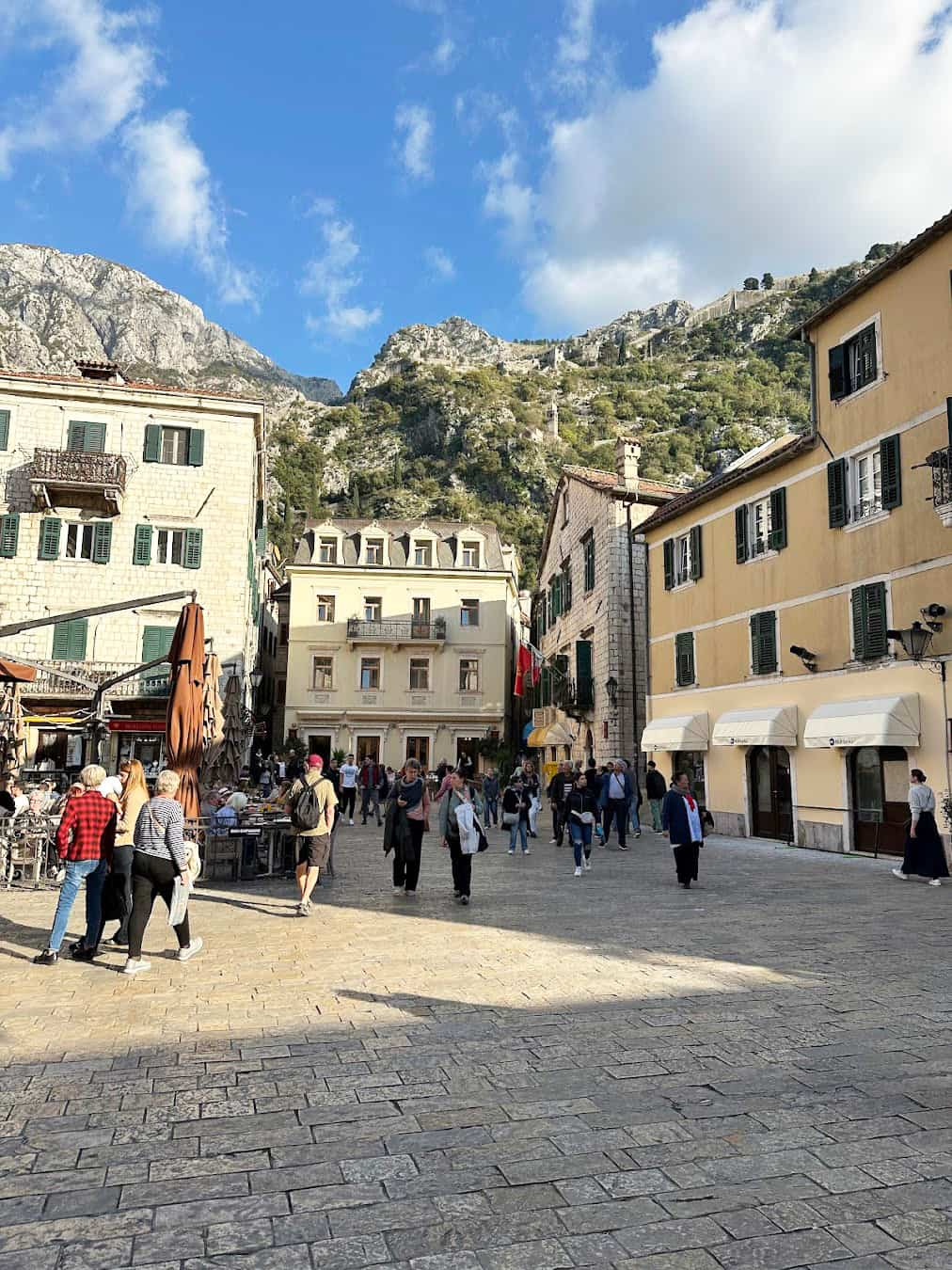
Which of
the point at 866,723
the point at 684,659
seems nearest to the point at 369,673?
the point at 684,659

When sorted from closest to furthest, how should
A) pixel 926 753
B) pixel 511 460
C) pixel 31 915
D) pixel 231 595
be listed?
pixel 31 915, pixel 926 753, pixel 231 595, pixel 511 460

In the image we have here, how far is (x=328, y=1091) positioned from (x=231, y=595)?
87.1 feet

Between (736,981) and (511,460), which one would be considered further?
(511,460)

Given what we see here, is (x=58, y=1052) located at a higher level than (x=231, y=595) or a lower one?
lower

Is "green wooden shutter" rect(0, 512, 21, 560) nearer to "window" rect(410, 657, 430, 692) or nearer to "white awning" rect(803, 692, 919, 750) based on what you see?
"window" rect(410, 657, 430, 692)

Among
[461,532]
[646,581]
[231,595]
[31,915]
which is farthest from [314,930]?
[461,532]

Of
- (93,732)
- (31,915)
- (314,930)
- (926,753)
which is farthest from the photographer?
(93,732)

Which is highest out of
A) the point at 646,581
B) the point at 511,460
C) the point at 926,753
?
the point at 511,460

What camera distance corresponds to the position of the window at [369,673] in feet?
132

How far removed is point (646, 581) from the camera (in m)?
26.1

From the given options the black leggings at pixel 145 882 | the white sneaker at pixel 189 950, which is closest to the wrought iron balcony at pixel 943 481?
the white sneaker at pixel 189 950

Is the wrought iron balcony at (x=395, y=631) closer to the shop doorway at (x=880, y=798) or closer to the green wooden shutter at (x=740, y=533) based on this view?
the green wooden shutter at (x=740, y=533)

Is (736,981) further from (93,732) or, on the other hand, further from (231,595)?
(231,595)

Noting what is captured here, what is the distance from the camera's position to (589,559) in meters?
29.9
